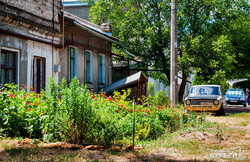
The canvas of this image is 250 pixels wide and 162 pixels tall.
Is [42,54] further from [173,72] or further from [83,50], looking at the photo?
[173,72]

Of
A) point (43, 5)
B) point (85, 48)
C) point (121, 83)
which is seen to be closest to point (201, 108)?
point (121, 83)

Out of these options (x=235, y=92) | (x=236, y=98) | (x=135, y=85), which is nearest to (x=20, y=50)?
(x=135, y=85)

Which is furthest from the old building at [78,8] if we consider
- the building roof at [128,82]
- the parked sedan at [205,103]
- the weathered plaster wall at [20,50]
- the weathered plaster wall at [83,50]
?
the weathered plaster wall at [20,50]

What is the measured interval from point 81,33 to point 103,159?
42.0ft

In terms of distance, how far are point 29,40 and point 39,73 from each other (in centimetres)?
151

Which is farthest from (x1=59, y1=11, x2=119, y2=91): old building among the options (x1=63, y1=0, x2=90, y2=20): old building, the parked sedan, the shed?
(x1=63, y1=0, x2=90, y2=20): old building

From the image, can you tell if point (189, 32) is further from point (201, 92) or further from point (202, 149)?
point (202, 149)

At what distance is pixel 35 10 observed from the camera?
13430 mm

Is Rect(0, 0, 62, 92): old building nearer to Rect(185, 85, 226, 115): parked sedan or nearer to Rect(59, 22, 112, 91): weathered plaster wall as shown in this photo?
Rect(59, 22, 112, 91): weathered plaster wall

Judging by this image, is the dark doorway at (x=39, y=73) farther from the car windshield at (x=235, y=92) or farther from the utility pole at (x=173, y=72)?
the car windshield at (x=235, y=92)

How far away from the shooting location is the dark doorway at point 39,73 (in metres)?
13.6

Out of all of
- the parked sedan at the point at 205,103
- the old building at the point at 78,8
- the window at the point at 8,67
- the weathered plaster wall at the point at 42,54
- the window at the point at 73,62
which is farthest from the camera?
the old building at the point at 78,8

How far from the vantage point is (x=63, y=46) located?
15.0 metres

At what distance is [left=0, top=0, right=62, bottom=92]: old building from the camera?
38.2 feet
